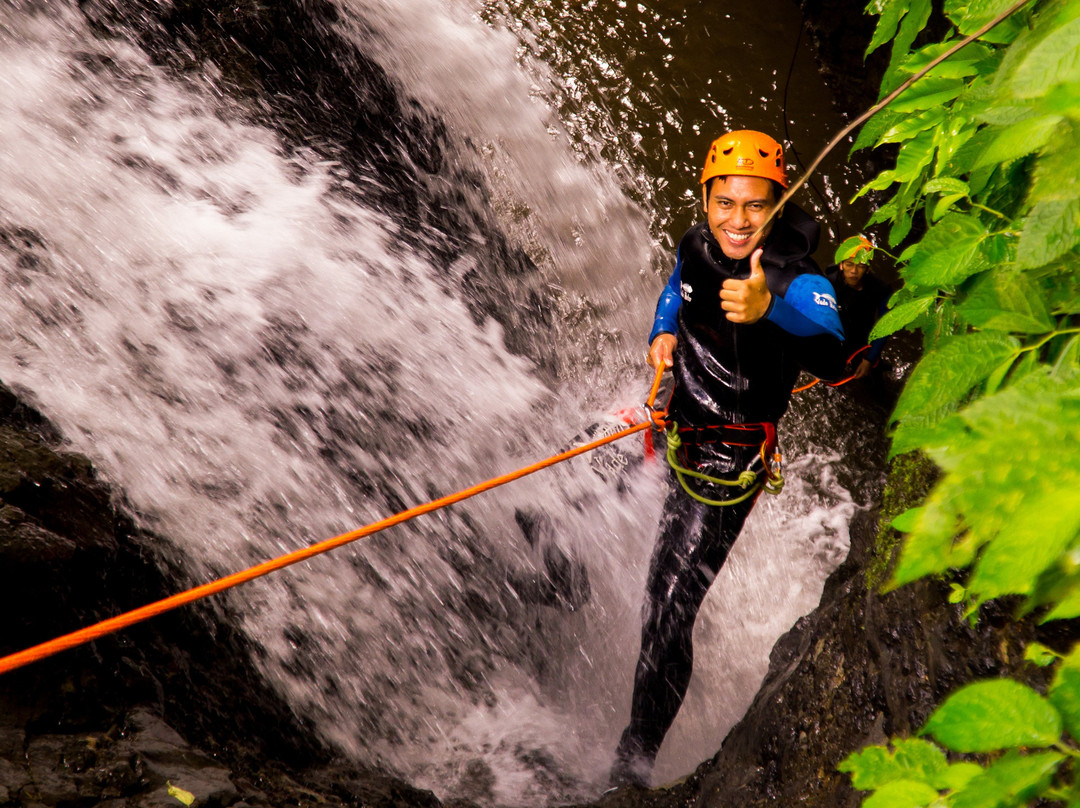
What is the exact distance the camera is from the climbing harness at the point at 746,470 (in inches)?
104

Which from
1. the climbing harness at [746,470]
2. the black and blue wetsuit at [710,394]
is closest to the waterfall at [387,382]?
the black and blue wetsuit at [710,394]

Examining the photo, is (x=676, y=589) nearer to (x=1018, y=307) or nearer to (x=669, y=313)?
(x=669, y=313)

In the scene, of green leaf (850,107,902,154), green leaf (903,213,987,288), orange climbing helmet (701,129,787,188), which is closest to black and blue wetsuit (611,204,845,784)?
orange climbing helmet (701,129,787,188)

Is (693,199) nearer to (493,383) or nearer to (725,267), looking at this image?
(493,383)

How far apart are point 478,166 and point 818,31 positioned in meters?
2.41

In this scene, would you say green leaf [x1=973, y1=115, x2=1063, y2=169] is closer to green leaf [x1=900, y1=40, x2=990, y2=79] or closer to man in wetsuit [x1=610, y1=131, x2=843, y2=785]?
green leaf [x1=900, y1=40, x2=990, y2=79]

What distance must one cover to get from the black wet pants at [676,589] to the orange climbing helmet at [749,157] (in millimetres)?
1045

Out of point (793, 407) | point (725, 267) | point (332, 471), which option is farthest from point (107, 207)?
point (793, 407)

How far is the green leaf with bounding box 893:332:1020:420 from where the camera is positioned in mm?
986

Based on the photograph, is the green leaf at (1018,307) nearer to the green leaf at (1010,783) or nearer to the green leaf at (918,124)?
the green leaf at (1010,783)

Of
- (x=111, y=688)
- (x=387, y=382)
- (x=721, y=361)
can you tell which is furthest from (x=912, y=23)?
(x=387, y=382)

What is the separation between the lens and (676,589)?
9.32 feet

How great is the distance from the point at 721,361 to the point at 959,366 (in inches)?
63.0

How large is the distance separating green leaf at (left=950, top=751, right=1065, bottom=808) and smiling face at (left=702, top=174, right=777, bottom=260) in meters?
2.00
